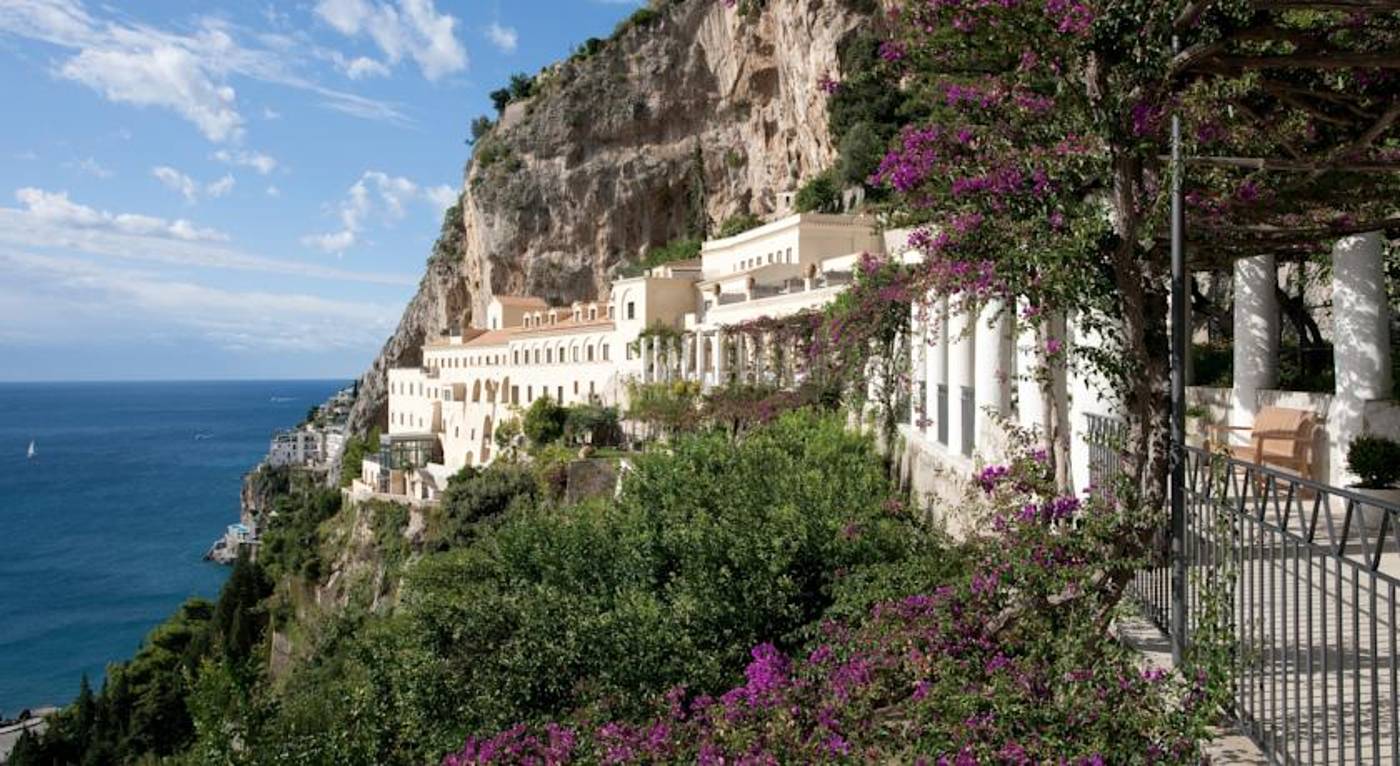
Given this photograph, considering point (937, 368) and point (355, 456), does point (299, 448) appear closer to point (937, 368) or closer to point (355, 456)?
point (355, 456)

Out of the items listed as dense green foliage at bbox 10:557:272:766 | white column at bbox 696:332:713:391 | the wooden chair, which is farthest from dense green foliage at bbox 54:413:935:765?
white column at bbox 696:332:713:391

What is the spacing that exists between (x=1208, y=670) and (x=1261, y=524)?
0.85 meters

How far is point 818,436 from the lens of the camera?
15602 millimetres

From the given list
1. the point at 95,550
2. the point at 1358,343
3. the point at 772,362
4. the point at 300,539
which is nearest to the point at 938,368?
the point at 1358,343

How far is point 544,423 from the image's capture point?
127 ft

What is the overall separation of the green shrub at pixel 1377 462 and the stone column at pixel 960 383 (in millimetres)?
3799

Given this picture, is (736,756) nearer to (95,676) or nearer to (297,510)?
(95,676)

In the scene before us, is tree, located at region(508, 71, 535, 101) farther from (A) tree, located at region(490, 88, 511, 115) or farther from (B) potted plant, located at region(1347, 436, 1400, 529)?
(B) potted plant, located at region(1347, 436, 1400, 529)

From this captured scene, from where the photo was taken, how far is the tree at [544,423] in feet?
127

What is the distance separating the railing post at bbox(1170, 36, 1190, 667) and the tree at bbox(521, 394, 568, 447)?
112ft

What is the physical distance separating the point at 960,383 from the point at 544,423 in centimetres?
2891

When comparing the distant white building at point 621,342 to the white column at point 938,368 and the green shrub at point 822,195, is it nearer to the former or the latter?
the green shrub at point 822,195

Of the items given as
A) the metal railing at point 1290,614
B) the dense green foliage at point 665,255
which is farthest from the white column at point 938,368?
the dense green foliage at point 665,255

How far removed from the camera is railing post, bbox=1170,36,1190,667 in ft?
17.0
